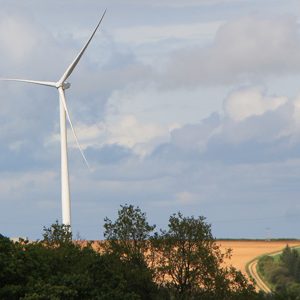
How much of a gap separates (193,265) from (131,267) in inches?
214

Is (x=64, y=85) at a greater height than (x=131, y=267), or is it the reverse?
(x=64, y=85)

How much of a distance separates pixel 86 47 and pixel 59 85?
4.78m

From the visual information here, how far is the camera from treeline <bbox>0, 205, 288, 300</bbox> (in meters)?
93.9

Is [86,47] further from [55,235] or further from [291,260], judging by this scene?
[291,260]

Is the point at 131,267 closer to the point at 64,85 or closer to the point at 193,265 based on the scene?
the point at 193,265

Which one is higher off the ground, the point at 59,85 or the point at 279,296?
the point at 59,85

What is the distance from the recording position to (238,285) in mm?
103688

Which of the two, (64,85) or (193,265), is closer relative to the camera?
(193,265)

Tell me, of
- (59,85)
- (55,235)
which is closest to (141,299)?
(55,235)

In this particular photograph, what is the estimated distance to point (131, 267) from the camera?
10219 cm

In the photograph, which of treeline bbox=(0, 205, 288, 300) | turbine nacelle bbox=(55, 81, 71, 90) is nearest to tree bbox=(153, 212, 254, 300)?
treeline bbox=(0, 205, 288, 300)

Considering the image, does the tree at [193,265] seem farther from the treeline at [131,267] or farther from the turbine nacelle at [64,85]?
the turbine nacelle at [64,85]

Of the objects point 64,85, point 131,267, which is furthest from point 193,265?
point 64,85

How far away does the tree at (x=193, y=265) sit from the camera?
10075 cm
